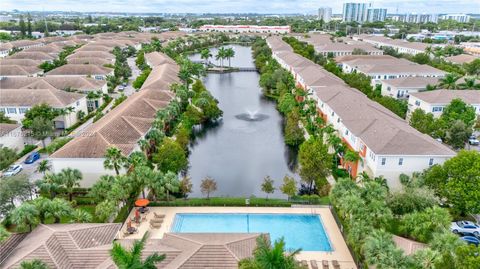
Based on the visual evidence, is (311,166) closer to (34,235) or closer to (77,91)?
(34,235)

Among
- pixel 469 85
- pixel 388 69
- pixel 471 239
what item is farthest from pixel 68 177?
pixel 388 69

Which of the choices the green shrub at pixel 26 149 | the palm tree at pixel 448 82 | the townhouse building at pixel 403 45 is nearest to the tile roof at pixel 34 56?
the green shrub at pixel 26 149

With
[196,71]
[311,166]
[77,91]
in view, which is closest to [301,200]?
[311,166]

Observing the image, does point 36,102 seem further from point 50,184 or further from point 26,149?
point 50,184

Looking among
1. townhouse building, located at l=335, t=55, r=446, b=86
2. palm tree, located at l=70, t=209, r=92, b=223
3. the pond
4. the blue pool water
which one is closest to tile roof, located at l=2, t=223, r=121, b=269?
palm tree, located at l=70, t=209, r=92, b=223

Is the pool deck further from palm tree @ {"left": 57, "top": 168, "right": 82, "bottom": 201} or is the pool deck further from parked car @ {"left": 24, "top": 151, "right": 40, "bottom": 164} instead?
parked car @ {"left": 24, "top": 151, "right": 40, "bottom": 164}
